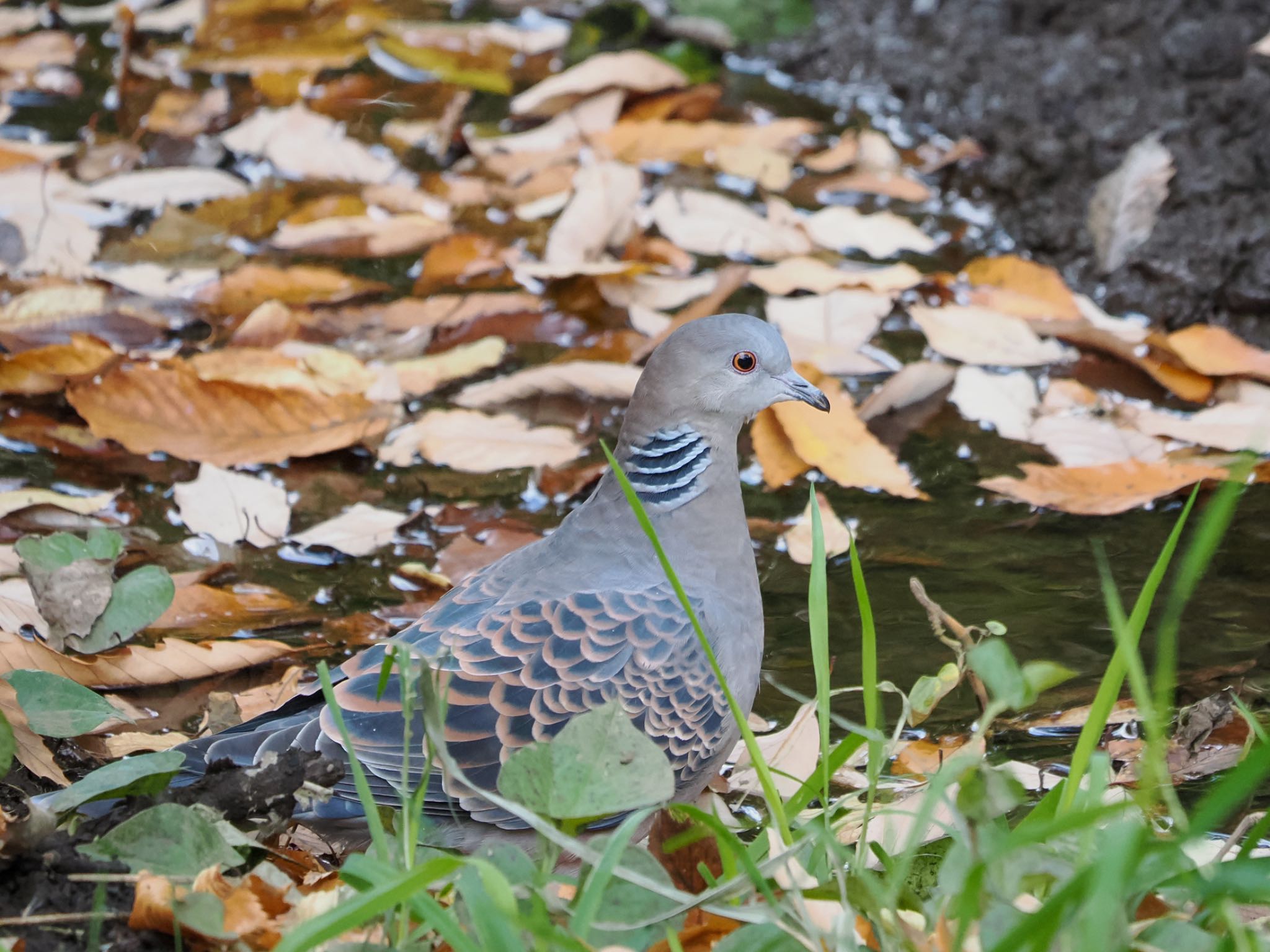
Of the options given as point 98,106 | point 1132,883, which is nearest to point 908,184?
point 98,106

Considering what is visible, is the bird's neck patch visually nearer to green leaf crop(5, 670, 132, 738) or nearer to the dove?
the dove

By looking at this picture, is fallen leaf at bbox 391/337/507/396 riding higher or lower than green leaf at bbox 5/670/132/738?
lower

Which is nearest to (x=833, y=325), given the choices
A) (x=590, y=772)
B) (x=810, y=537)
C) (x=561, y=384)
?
(x=561, y=384)

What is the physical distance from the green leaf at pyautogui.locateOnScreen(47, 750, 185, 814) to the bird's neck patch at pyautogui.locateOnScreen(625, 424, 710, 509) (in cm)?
103

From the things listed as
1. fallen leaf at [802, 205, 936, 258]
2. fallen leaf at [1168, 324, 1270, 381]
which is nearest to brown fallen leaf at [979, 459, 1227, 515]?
fallen leaf at [1168, 324, 1270, 381]

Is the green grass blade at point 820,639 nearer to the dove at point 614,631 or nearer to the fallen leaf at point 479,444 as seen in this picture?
the dove at point 614,631

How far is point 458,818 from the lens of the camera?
230 centimetres

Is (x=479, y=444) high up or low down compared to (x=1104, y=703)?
down

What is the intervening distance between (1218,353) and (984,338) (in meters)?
0.60

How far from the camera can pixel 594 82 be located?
533cm

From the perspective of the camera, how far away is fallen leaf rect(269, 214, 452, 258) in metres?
4.62

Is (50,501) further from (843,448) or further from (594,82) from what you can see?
(594,82)

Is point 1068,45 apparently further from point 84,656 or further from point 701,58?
point 84,656

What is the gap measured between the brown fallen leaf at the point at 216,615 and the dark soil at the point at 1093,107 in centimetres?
259
